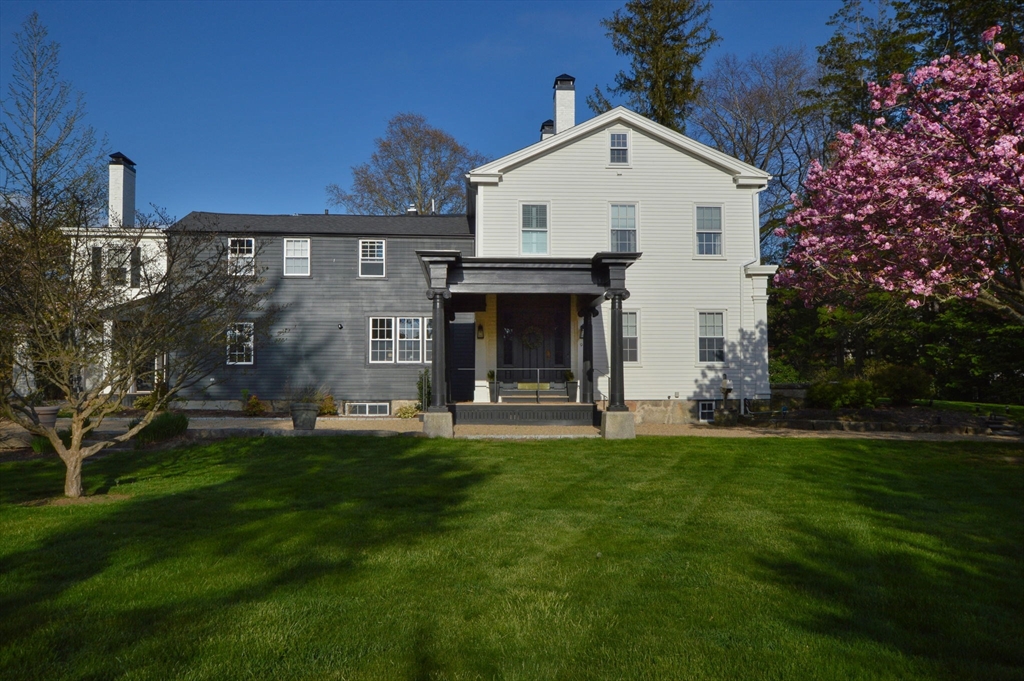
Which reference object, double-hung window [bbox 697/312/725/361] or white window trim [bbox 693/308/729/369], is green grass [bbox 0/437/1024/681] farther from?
double-hung window [bbox 697/312/725/361]

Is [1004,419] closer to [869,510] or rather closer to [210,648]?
[869,510]

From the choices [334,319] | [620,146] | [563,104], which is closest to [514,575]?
[620,146]

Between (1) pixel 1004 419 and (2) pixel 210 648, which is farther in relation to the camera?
(1) pixel 1004 419

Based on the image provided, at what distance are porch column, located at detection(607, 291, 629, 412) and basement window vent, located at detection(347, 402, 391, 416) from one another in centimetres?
898

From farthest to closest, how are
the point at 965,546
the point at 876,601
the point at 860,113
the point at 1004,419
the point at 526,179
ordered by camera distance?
1. the point at 860,113
2. the point at 526,179
3. the point at 1004,419
4. the point at 965,546
5. the point at 876,601

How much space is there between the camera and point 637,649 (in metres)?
4.29

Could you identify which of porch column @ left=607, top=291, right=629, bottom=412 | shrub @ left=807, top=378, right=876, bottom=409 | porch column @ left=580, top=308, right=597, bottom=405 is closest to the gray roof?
porch column @ left=580, top=308, right=597, bottom=405

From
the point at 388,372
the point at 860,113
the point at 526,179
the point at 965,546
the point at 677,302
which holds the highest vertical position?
the point at 860,113

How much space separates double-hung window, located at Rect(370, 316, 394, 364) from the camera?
2184 cm

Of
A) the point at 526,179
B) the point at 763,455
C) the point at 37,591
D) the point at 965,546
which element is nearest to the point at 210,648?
the point at 37,591

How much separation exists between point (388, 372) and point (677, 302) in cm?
884

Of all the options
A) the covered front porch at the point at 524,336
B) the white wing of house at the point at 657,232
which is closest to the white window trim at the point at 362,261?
the covered front porch at the point at 524,336

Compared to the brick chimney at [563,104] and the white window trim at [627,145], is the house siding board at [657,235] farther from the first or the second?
the brick chimney at [563,104]

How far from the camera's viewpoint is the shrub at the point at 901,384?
2066 cm
